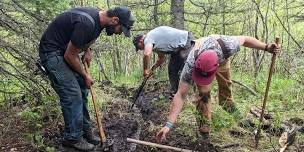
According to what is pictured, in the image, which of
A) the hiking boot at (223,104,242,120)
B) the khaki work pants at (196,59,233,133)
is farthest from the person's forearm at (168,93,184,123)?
the hiking boot at (223,104,242,120)

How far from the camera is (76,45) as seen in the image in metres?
5.02

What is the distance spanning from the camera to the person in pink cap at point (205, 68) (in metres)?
4.79

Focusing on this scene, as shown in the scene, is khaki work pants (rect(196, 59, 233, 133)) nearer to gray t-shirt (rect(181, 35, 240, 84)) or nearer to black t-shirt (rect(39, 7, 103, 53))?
gray t-shirt (rect(181, 35, 240, 84))

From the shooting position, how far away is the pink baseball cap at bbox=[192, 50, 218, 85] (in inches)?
188

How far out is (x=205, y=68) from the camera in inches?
188

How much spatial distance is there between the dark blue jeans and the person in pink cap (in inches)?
52.3

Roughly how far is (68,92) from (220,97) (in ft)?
9.51

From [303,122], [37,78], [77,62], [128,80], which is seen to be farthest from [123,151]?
[128,80]

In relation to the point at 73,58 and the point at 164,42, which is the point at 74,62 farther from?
the point at 164,42

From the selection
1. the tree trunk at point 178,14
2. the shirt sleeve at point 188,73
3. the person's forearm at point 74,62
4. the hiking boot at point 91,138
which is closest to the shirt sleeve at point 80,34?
the person's forearm at point 74,62

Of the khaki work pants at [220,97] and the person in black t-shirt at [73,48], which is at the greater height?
the person in black t-shirt at [73,48]

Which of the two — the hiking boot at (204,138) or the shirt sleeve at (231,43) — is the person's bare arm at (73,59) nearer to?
the hiking boot at (204,138)

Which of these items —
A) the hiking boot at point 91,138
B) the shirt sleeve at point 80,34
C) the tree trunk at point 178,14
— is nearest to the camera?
the shirt sleeve at point 80,34

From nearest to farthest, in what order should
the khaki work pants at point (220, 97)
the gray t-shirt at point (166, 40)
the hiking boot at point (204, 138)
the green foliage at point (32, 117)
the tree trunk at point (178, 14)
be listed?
the khaki work pants at point (220, 97) < the hiking boot at point (204, 138) < the green foliage at point (32, 117) < the gray t-shirt at point (166, 40) < the tree trunk at point (178, 14)
